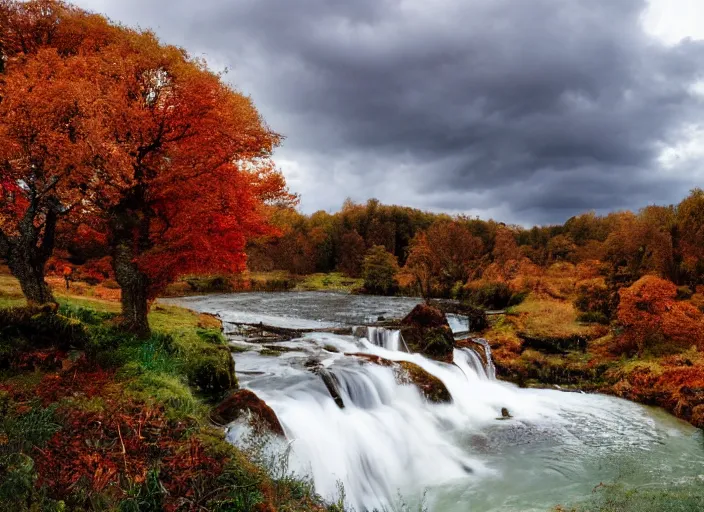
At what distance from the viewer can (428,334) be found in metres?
18.0

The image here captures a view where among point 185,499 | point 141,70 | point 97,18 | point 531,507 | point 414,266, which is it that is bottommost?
point 531,507

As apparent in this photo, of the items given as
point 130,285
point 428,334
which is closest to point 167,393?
point 130,285

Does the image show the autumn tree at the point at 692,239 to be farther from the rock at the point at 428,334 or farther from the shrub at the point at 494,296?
the rock at the point at 428,334

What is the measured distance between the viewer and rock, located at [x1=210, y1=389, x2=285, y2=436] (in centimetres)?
839

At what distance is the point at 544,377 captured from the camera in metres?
16.9

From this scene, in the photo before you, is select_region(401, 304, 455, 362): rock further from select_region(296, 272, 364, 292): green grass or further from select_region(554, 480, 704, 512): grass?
select_region(296, 272, 364, 292): green grass

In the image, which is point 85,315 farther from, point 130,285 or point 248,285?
point 248,285

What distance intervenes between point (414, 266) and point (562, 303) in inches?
545

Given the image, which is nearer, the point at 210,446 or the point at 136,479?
the point at 136,479

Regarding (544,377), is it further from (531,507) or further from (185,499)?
(185,499)

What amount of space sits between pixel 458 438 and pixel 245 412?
6.64 meters

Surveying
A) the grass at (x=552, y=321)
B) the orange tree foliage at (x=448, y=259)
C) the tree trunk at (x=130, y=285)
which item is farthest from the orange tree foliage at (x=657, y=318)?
the orange tree foliage at (x=448, y=259)

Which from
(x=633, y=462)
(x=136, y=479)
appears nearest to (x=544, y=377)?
(x=633, y=462)

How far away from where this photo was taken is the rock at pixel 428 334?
1750cm
